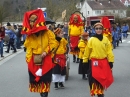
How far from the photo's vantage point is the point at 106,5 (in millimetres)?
121000

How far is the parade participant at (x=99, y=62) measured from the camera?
8.29m

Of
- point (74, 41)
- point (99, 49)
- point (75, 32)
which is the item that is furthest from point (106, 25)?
point (74, 41)

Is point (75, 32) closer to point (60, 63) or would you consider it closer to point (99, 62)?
point (60, 63)

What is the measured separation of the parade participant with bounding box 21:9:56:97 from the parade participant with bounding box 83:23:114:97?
84 centimetres

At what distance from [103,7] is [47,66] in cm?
11182

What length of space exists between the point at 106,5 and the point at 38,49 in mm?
114255

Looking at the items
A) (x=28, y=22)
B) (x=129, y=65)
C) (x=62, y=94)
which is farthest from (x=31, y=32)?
(x=129, y=65)

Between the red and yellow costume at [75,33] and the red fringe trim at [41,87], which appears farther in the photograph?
the red and yellow costume at [75,33]

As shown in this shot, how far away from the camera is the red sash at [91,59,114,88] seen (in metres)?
8.29

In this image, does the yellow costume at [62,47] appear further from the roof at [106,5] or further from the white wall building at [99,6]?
the roof at [106,5]

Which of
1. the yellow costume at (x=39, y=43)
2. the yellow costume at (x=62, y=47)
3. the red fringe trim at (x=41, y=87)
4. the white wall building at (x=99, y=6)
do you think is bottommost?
the red fringe trim at (x=41, y=87)

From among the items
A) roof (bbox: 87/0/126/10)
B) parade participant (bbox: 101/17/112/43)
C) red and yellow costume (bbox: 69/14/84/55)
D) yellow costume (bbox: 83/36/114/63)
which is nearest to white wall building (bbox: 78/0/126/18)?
roof (bbox: 87/0/126/10)

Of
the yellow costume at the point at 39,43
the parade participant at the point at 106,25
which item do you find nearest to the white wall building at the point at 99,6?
the parade participant at the point at 106,25

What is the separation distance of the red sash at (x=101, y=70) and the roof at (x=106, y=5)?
362 ft
